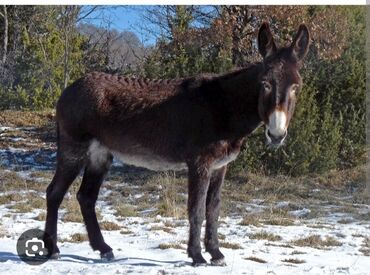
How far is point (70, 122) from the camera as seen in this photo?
5.10 meters

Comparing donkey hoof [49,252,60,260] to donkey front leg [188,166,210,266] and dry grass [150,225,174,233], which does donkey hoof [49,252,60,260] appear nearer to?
donkey front leg [188,166,210,266]

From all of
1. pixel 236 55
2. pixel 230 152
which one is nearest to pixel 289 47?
pixel 230 152

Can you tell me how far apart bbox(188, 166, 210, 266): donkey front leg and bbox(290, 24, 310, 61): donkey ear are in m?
1.20

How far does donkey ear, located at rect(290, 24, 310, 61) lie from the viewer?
15.1 ft

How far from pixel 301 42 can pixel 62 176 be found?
7.71 feet

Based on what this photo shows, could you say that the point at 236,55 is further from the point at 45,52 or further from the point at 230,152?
the point at 230,152

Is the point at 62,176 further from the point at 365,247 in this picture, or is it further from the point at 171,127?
the point at 365,247

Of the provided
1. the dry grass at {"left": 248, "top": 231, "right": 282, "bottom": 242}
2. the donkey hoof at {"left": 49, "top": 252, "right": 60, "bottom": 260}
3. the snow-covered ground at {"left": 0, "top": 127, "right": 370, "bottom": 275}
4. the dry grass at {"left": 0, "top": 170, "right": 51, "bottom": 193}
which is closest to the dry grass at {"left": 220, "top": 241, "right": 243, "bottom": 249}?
the snow-covered ground at {"left": 0, "top": 127, "right": 370, "bottom": 275}

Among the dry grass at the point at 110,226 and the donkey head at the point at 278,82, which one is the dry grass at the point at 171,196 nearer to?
the dry grass at the point at 110,226

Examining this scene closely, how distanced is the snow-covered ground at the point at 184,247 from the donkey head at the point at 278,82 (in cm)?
128

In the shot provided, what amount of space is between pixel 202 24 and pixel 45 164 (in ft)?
12.5

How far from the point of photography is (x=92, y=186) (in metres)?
5.28

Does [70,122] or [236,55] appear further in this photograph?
[236,55]

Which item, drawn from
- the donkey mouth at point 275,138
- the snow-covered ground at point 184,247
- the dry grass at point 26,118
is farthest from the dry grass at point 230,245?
the dry grass at point 26,118
